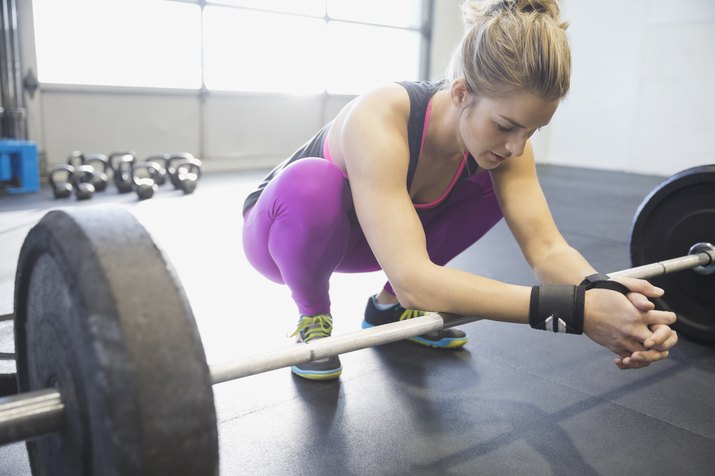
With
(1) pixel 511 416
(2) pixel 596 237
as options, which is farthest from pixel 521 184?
(2) pixel 596 237

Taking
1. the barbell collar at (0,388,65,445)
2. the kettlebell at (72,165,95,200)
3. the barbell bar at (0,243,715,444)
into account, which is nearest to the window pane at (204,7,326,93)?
the kettlebell at (72,165,95,200)

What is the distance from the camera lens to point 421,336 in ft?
5.22

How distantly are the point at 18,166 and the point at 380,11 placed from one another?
11.7 feet

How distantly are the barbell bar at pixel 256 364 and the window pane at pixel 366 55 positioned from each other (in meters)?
4.72

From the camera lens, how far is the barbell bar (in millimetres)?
609

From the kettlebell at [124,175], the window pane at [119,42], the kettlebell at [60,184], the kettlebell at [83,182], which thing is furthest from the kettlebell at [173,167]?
the window pane at [119,42]

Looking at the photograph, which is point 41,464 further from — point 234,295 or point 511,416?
point 234,295

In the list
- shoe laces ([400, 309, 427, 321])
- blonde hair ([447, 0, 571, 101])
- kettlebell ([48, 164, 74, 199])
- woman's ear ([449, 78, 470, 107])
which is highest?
blonde hair ([447, 0, 571, 101])

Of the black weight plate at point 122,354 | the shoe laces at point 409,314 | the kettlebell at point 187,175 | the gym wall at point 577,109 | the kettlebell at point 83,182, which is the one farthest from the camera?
the gym wall at point 577,109

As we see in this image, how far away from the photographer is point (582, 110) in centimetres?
641

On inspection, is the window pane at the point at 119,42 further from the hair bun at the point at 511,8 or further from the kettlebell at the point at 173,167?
the hair bun at the point at 511,8

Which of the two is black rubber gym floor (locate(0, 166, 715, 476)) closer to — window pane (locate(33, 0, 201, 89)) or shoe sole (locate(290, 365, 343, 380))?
shoe sole (locate(290, 365, 343, 380))

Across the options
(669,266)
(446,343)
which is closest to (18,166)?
(446,343)

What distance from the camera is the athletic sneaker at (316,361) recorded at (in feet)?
4.47
